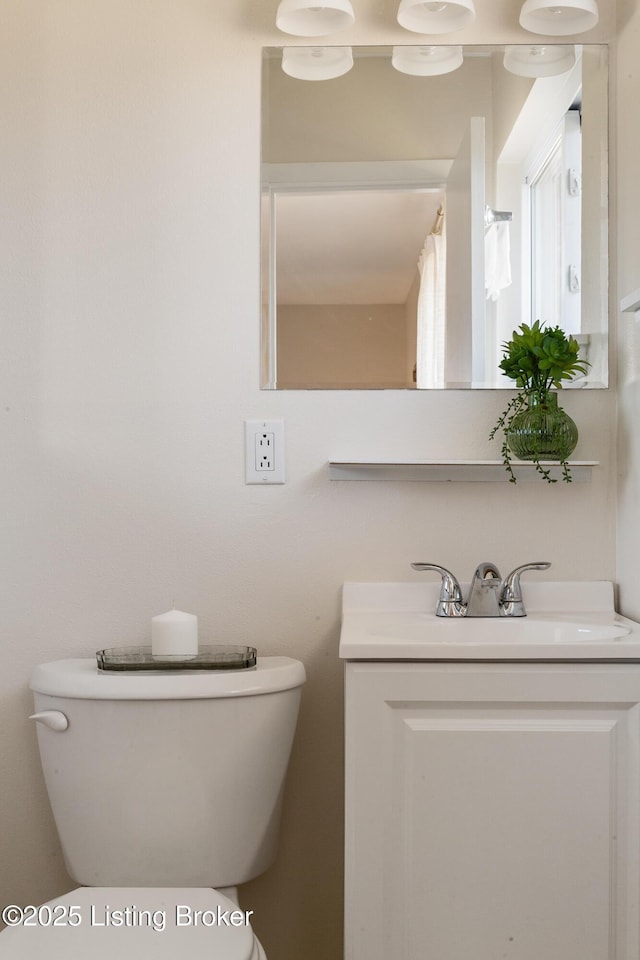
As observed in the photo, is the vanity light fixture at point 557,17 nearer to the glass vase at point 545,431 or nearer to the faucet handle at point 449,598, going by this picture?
the glass vase at point 545,431

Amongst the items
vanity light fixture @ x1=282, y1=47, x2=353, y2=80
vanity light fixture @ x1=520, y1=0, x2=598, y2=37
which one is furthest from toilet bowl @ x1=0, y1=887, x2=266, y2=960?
vanity light fixture @ x1=520, y1=0, x2=598, y2=37

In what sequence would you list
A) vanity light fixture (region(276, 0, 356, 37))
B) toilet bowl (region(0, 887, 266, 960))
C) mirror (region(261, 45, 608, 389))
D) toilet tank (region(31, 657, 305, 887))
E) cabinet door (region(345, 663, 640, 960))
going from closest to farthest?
toilet bowl (region(0, 887, 266, 960)) < cabinet door (region(345, 663, 640, 960)) < toilet tank (region(31, 657, 305, 887)) < vanity light fixture (region(276, 0, 356, 37)) < mirror (region(261, 45, 608, 389))

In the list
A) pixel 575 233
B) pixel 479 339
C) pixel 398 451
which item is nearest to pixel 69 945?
pixel 398 451

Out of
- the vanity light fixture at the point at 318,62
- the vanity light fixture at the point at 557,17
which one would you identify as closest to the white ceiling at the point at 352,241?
the vanity light fixture at the point at 318,62

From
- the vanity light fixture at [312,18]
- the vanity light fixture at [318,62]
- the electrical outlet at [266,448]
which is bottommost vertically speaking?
the electrical outlet at [266,448]

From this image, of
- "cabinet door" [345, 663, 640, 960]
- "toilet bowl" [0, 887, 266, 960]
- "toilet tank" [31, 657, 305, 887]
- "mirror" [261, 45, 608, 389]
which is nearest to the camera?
"toilet bowl" [0, 887, 266, 960]

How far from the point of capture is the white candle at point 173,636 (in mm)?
1527

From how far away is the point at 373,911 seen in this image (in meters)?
1.28

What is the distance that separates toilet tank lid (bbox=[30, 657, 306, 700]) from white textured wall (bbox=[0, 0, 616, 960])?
0.64 ft

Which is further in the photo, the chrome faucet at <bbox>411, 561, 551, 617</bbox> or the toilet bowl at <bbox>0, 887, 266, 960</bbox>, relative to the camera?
the chrome faucet at <bbox>411, 561, 551, 617</bbox>

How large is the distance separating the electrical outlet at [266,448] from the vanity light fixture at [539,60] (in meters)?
0.77

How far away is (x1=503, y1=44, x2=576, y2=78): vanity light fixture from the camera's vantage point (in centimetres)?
168

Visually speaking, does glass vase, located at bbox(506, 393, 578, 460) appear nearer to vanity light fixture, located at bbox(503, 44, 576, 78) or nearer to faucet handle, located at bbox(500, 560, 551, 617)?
faucet handle, located at bbox(500, 560, 551, 617)

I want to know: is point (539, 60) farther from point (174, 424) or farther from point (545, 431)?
point (174, 424)
